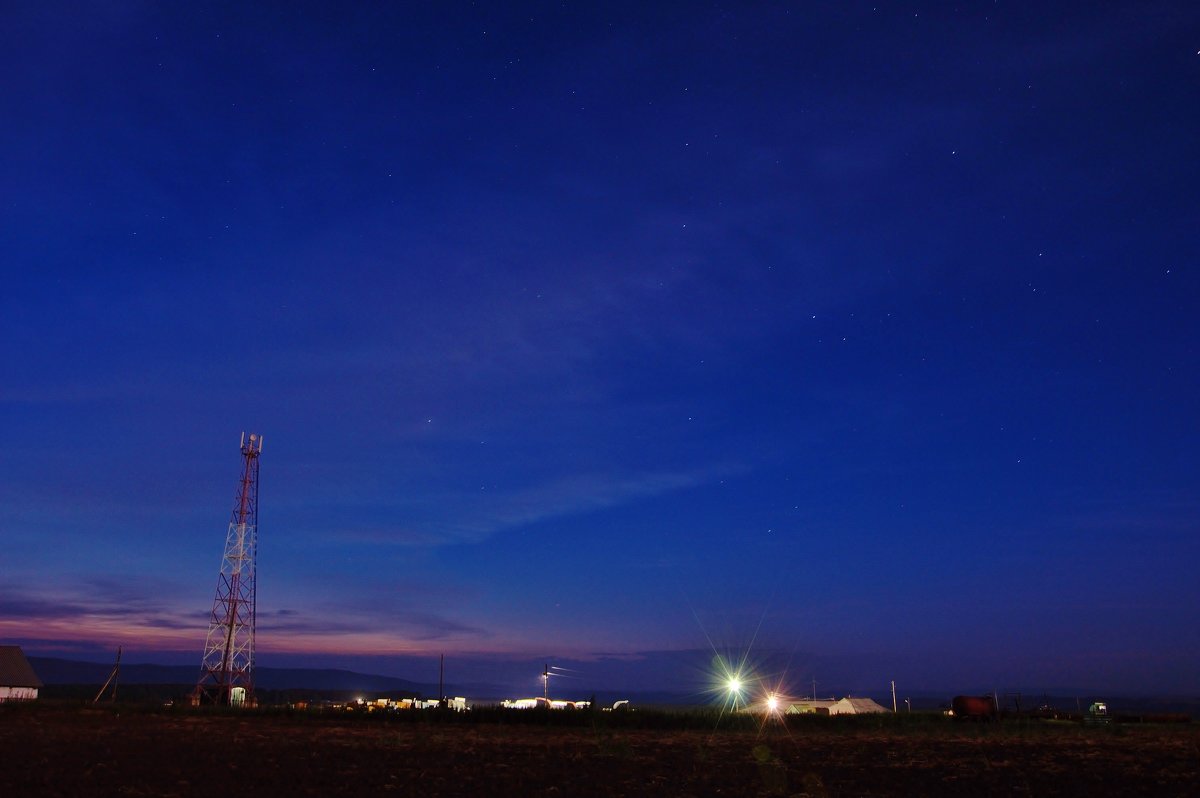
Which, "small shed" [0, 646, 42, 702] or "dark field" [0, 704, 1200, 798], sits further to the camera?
"small shed" [0, 646, 42, 702]

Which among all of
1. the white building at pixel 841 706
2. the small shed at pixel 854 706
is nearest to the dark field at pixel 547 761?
the small shed at pixel 854 706

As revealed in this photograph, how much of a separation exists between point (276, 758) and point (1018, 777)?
18.4 metres

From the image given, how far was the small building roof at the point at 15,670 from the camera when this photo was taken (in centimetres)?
6950

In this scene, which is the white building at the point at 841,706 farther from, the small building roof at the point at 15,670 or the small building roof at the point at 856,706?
the small building roof at the point at 15,670

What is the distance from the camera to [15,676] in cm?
7025

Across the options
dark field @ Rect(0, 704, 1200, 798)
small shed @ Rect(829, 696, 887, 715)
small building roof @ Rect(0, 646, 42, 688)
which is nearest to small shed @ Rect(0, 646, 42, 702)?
small building roof @ Rect(0, 646, 42, 688)

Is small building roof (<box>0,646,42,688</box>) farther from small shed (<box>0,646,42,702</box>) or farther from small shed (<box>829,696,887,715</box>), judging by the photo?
small shed (<box>829,696,887,715</box>)

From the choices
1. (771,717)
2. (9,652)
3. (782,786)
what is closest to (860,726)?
(771,717)

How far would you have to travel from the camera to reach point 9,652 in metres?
72.2

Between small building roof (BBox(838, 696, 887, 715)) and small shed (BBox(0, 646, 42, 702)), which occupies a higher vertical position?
→ small shed (BBox(0, 646, 42, 702))

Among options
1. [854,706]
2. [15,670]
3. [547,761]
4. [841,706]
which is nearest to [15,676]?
[15,670]

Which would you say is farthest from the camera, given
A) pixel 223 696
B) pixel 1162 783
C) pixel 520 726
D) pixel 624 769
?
pixel 223 696

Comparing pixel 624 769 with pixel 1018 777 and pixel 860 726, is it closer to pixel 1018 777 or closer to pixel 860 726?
pixel 1018 777

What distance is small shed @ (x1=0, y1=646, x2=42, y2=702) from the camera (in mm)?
68625
